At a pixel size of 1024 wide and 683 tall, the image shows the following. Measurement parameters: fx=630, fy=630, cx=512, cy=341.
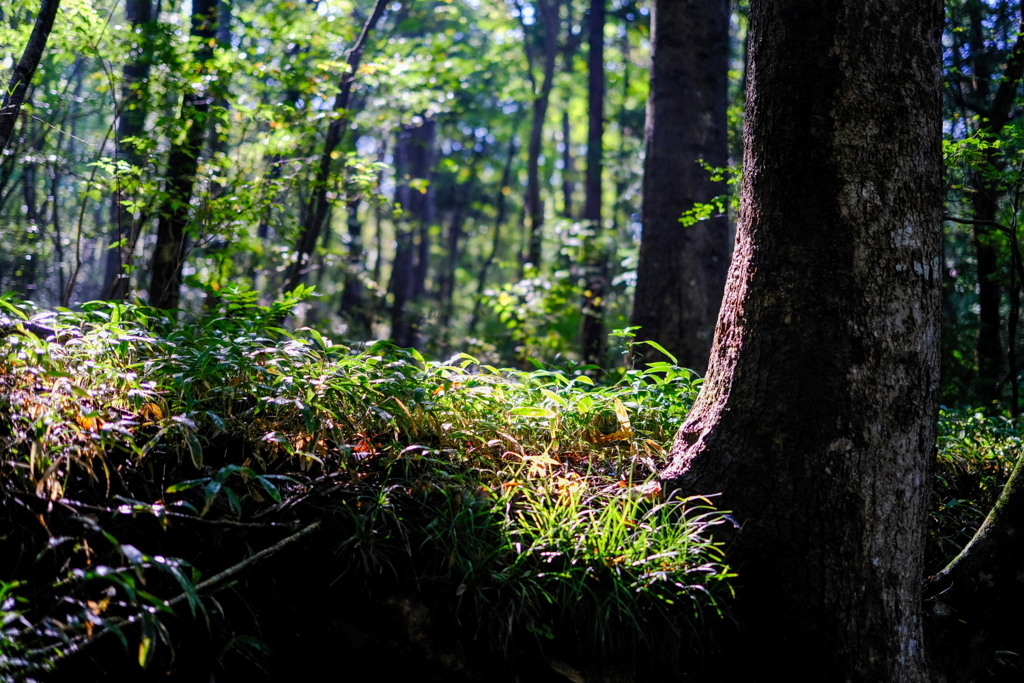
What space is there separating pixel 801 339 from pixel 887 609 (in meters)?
1.02

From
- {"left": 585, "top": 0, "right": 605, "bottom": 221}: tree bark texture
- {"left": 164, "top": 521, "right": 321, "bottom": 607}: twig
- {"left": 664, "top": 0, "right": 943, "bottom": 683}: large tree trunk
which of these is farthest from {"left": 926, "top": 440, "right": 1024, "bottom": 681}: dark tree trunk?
{"left": 585, "top": 0, "right": 605, "bottom": 221}: tree bark texture

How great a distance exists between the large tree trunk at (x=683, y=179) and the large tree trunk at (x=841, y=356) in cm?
297

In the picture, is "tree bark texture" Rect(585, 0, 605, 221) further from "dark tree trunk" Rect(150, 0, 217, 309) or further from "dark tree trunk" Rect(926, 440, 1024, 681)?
"dark tree trunk" Rect(926, 440, 1024, 681)

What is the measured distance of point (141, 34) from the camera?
468 centimetres

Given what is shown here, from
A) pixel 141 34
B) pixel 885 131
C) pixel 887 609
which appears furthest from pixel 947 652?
pixel 141 34

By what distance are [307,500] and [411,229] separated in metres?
11.6

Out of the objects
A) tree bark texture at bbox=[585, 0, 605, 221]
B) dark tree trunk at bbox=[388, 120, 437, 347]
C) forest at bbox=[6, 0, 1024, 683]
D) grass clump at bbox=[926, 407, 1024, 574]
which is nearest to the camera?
forest at bbox=[6, 0, 1024, 683]

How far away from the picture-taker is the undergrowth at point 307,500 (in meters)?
2.02

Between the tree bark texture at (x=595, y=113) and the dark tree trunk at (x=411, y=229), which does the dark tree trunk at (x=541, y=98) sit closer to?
the tree bark texture at (x=595, y=113)

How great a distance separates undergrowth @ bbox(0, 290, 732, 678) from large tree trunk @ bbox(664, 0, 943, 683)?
29 cm

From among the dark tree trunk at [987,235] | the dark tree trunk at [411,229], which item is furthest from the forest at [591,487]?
the dark tree trunk at [411,229]

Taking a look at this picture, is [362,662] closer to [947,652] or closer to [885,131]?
[947,652]

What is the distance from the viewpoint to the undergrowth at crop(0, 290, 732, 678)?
2016mm

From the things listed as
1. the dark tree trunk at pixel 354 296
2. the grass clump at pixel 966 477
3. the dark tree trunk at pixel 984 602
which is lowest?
the dark tree trunk at pixel 984 602
